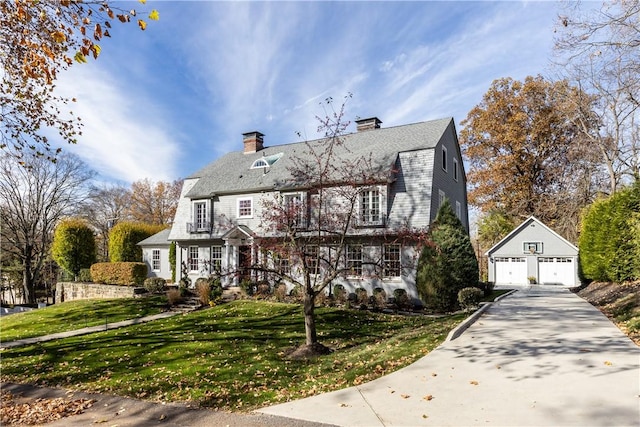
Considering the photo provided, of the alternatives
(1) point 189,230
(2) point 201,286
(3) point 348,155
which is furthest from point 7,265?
(3) point 348,155

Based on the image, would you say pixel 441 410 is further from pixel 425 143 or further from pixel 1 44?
pixel 425 143

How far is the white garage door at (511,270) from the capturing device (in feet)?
106

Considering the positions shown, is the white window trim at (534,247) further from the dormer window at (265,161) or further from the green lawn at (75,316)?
the green lawn at (75,316)

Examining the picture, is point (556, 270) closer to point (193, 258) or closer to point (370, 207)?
point (370, 207)

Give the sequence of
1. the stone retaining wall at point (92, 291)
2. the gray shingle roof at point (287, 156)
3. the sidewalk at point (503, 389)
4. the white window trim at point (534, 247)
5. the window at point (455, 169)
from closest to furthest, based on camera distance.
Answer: the sidewalk at point (503, 389), the gray shingle roof at point (287, 156), the stone retaining wall at point (92, 291), the window at point (455, 169), the white window trim at point (534, 247)

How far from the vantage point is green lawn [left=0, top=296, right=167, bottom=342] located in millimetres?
15617

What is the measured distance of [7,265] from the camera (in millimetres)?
34062

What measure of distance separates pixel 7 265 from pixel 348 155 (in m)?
30.8

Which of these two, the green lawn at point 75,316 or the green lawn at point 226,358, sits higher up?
the green lawn at point 226,358

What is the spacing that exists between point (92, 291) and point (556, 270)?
32.1 metres

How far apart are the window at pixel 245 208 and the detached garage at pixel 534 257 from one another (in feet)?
67.9

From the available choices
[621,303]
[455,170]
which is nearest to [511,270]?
[455,170]

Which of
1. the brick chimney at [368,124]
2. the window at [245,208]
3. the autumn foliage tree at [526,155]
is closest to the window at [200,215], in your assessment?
the window at [245,208]

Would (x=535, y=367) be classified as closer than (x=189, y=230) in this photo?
Yes
